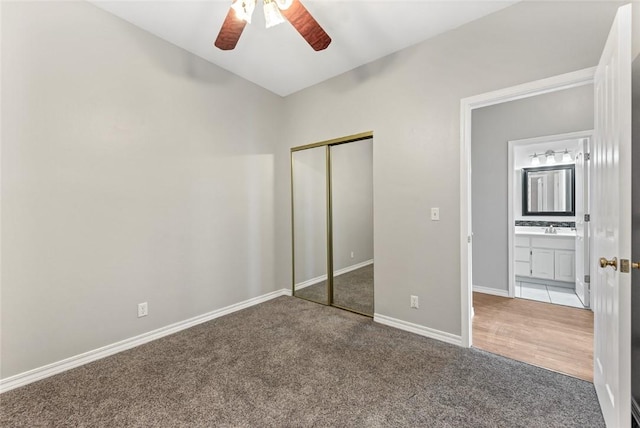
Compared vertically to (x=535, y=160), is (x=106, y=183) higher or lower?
lower

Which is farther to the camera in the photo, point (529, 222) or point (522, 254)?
point (529, 222)

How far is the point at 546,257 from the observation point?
4.07m

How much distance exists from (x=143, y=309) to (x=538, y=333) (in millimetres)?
3654

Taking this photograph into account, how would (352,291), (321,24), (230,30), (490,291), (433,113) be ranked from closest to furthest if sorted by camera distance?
1. (230,30)
2. (321,24)
3. (433,113)
4. (352,291)
5. (490,291)

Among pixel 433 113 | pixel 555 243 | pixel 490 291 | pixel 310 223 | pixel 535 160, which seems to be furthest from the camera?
pixel 535 160

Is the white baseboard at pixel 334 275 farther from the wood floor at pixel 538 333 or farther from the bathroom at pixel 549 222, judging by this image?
the bathroom at pixel 549 222

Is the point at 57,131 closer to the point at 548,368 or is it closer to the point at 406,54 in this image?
the point at 406,54

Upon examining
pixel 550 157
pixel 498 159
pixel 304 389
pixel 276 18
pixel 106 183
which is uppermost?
pixel 276 18

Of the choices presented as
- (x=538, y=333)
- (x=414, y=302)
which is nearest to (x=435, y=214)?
(x=414, y=302)

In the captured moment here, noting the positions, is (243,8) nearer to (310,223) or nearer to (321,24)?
(321,24)

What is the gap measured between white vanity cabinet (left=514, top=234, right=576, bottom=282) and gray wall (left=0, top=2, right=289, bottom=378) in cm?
414

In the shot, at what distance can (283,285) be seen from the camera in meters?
3.90

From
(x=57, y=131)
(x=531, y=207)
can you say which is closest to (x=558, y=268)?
(x=531, y=207)

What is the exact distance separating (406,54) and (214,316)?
3.33 meters
